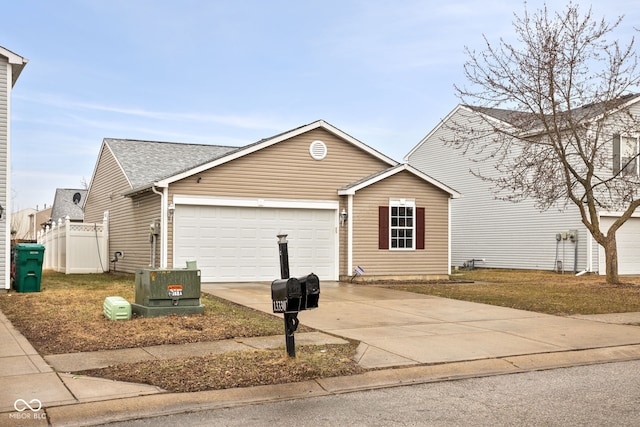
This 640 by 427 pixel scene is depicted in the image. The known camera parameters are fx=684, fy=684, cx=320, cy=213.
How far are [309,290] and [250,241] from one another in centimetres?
1265

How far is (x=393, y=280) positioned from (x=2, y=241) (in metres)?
11.0

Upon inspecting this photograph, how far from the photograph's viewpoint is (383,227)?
2105 cm

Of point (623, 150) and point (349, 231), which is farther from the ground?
point (623, 150)

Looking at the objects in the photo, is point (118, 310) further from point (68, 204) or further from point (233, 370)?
point (68, 204)

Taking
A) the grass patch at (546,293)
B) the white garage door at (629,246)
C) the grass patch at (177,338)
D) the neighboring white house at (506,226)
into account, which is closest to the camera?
the grass patch at (177,338)

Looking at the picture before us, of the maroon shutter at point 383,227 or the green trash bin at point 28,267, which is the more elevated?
the maroon shutter at point 383,227

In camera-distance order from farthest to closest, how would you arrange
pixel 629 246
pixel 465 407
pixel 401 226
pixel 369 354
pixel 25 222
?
pixel 25 222
pixel 629 246
pixel 401 226
pixel 369 354
pixel 465 407

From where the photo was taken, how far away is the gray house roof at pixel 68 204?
44.7 meters

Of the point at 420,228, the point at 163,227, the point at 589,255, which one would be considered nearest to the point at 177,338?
the point at 163,227

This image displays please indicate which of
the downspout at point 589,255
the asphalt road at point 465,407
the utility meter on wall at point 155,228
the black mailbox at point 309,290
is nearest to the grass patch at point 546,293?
the downspout at point 589,255

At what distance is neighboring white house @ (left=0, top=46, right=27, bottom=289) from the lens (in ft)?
51.6

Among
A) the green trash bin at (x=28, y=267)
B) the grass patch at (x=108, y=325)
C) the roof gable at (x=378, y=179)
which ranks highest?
the roof gable at (x=378, y=179)

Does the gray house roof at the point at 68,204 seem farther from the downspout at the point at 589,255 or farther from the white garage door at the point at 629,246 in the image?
the white garage door at the point at 629,246

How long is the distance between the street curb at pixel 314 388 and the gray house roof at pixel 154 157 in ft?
49.5
